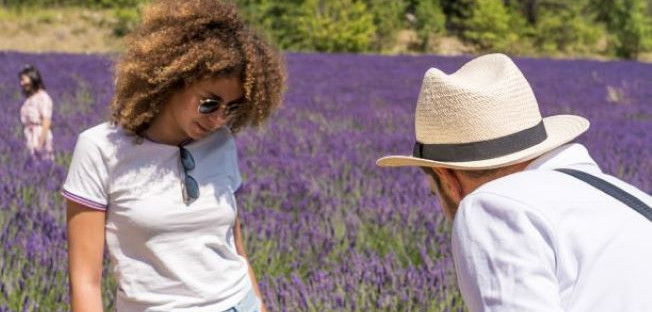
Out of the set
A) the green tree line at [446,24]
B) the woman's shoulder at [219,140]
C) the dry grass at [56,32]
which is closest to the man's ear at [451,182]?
the woman's shoulder at [219,140]

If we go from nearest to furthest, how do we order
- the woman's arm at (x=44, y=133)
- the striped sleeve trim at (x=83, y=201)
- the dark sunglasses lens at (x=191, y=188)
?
the striped sleeve trim at (x=83, y=201), the dark sunglasses lens at (x=191, y=188), the woman's arm at (x=44, y=133)

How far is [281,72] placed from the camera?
6.25ft

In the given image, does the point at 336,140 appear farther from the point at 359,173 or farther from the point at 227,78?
the point at 227,78

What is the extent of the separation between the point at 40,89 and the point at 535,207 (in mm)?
5884

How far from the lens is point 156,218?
1730mm

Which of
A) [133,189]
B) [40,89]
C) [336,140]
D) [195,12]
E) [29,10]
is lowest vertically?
[29,10]

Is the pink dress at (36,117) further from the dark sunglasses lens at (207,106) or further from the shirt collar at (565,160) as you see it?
the shirt collar at (565,160)

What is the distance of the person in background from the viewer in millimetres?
5941

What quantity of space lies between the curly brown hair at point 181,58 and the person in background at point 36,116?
412cm

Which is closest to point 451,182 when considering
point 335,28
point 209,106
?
point 209,106

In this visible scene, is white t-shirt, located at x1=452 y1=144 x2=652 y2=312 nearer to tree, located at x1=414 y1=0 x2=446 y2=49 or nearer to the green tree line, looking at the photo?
the green tree line

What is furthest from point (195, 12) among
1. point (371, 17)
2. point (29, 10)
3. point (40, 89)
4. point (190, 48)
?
point (29, 10)

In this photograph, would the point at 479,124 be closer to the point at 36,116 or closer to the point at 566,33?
the point at 36,116

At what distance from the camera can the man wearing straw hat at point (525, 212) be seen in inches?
39.6
